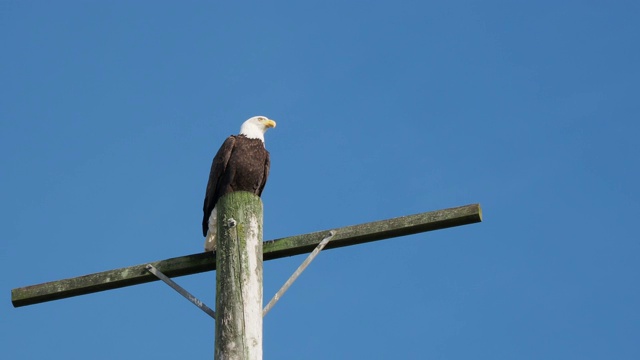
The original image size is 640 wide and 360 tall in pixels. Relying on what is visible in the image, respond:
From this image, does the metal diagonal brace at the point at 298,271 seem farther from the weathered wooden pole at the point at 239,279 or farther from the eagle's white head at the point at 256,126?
the eagle's white head at the point at 256,126

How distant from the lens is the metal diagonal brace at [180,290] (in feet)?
13.3

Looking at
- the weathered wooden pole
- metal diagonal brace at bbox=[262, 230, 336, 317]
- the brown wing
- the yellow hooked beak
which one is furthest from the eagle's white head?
metal diagonal brace at bbox=[262, 230, 336, 317]

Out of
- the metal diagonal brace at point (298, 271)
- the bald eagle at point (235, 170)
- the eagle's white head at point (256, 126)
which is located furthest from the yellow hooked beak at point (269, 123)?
the metal diagonal brace at point (298, 271)

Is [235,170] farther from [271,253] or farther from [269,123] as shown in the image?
[271,253]

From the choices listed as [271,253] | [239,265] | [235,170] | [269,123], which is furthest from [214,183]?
[239,265]

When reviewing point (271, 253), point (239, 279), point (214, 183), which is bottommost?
point (239, 279)

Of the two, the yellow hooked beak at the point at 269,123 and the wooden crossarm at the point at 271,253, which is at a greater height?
the yellow hooked beak at the point at 269,123

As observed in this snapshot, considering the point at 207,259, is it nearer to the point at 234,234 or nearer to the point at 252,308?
the point at 234,234

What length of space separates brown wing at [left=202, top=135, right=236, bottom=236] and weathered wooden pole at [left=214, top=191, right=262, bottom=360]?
1769 mm

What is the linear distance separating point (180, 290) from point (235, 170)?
206 cm

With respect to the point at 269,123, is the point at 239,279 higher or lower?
lower

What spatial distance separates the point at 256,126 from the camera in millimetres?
7488

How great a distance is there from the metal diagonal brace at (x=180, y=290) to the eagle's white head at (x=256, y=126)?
2799 millimetres

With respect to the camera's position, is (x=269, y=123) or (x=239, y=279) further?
(x=269, y=123)
